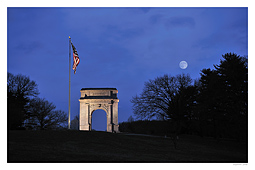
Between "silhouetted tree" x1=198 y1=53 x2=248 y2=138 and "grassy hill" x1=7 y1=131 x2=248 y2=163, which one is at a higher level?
"silhouetted tree" x1=198 y1=53 x2=248 y2=138

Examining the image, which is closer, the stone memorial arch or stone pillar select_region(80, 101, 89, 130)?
the stone memorial arch

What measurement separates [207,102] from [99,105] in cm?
1591

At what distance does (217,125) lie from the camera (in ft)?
102

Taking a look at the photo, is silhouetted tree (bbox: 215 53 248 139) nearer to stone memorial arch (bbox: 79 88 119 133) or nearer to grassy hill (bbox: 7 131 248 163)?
grassy hill (bbox: 7 131 248 163)

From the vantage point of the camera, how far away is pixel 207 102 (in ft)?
93.4

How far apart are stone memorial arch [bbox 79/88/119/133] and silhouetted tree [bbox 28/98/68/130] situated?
6907 mm

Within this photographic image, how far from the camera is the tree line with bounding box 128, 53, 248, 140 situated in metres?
26.0

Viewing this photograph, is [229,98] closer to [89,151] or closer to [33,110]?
[89,151]

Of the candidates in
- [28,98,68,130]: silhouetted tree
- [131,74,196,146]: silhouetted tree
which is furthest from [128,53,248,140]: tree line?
[28,98,68,130]: silhouetted tree

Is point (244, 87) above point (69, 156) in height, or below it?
above

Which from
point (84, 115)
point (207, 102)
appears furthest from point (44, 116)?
point (207, 102)
